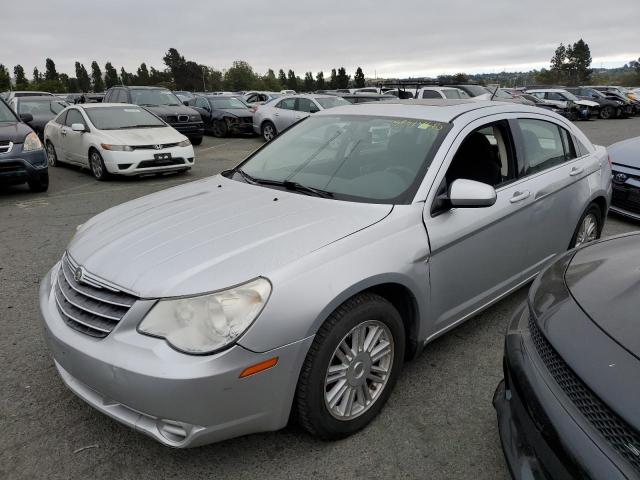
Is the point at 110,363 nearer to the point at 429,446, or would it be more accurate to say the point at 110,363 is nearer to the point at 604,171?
the point at 429,446

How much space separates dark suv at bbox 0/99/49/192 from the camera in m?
7.60

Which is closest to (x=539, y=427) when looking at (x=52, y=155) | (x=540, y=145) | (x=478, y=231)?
(x=478, y=231)

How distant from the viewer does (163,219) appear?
279 centimetres

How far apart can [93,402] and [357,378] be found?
1196mm

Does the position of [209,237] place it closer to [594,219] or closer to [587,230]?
[587,230]

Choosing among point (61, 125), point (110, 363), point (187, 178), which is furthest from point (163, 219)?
point (61, 125)

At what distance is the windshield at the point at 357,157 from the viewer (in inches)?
113

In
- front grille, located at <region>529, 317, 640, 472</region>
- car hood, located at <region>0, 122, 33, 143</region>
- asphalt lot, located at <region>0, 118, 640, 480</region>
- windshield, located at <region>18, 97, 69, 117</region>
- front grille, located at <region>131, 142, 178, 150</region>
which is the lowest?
asphalt lot, located at <region>0, 118, 640, 480</region>

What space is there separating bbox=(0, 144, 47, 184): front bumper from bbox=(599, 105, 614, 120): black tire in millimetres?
26374

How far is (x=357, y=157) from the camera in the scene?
125 inches

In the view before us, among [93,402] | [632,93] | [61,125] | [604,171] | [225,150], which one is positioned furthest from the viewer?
[632,93]

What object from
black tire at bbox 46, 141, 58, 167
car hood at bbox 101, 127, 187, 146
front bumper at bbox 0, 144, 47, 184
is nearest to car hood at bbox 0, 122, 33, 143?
front bumper at bbox 0, 144, 47, 184

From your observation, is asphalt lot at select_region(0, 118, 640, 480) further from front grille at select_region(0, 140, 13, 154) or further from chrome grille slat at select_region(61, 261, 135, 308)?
front grille at select_region(0, 140, 13, 154)

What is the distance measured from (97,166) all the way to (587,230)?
835 cm
